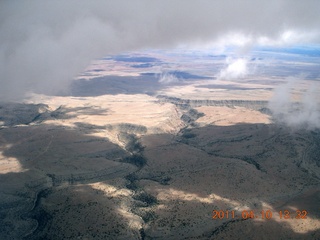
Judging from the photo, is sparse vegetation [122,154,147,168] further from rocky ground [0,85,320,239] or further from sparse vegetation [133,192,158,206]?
sparse vegetation [133,192,158,206]

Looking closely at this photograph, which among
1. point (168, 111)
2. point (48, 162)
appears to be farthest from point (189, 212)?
point (168, 111)

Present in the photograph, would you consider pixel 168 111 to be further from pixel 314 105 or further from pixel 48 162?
pixel 48 162

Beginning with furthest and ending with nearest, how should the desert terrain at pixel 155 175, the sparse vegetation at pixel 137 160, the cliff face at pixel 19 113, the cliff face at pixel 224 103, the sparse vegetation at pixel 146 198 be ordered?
1. the cliff face at pixel 224 103
2. the cliff face at pixel 19 113
3. the sparse vegetation at pixel 137 160
4. the sparse vegetation at pixel 146 198
5. the desert terrain at pixel 155 175

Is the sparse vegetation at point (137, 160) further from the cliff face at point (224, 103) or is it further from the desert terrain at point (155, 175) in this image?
the cliff face at point (224, 103)
